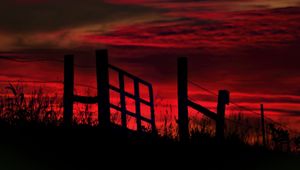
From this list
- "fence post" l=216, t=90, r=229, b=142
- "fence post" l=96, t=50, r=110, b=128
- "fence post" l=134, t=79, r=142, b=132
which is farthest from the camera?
"fence post" l=134, t=79, r=142, b=132

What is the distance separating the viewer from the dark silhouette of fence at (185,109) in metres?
15.4

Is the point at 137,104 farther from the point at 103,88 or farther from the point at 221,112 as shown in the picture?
the point at 103,88

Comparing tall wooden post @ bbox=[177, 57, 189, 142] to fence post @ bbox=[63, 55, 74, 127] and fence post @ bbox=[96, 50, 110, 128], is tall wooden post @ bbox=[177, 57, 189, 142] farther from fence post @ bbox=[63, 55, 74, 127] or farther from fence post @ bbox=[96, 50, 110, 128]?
fence post @ bbox=[63, 55, 74, 127]

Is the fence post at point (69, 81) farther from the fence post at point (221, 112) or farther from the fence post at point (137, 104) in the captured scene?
the fence post at point (221, 112)

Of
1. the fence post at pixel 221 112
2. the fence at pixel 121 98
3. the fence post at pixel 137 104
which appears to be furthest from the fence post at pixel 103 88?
the fence post at pixel 137 104

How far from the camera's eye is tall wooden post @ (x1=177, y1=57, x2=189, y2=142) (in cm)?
1538

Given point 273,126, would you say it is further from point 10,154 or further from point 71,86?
point 10,154

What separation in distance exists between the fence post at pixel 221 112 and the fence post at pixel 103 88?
134 inches

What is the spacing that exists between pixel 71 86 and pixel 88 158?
3.86 metres

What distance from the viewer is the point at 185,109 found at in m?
15.4

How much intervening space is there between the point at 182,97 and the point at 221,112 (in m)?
1.41

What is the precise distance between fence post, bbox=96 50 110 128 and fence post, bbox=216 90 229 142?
3393mm

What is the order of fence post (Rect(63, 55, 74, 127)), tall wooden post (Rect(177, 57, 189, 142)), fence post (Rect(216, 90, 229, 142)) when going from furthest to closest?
fence post (Rect(216, 90, 229, 142))
tall wooden post (Rect(177, 57, 189, 142))
fence post (Rect(63, 55, 74, 127))

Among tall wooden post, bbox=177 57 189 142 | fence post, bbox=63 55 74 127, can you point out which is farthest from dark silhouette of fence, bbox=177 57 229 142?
fence post, bbox=63 55 74 127
